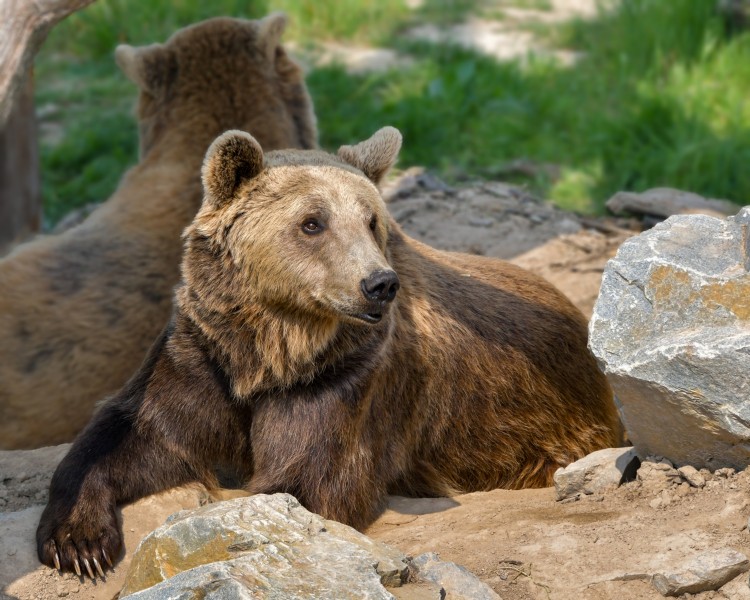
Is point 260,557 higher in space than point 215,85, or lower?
lower

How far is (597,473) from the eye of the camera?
430 cm

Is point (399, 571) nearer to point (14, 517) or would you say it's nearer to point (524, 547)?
point (524, 547)

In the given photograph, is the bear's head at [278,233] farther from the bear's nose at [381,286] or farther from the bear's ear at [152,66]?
the bear's ear at [152,66]

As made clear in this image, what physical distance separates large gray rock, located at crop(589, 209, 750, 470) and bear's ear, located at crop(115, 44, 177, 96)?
3880 millimetres

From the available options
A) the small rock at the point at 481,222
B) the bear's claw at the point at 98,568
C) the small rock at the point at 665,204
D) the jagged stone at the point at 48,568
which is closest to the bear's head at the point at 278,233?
the jagged stone at the point at 48,568

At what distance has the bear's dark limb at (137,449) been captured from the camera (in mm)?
4301

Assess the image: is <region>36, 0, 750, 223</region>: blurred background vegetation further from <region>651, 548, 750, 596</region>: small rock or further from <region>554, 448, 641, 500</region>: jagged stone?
<region>651, 548, 750, 596</region>: small rock

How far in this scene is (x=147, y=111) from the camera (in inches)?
287

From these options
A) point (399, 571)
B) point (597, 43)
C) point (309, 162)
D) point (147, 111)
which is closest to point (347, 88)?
point (597, 43)

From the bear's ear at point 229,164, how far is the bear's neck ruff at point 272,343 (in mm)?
407

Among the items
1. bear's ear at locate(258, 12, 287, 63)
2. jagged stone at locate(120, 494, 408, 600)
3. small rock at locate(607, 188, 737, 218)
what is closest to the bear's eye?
jagged stone at locate(120, 494, 408, 600)

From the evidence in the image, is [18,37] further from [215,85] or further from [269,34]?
[269,34]

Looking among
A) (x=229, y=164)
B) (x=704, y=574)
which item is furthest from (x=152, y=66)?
(x=704, y=574)

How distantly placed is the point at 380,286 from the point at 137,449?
1230 millimetres
